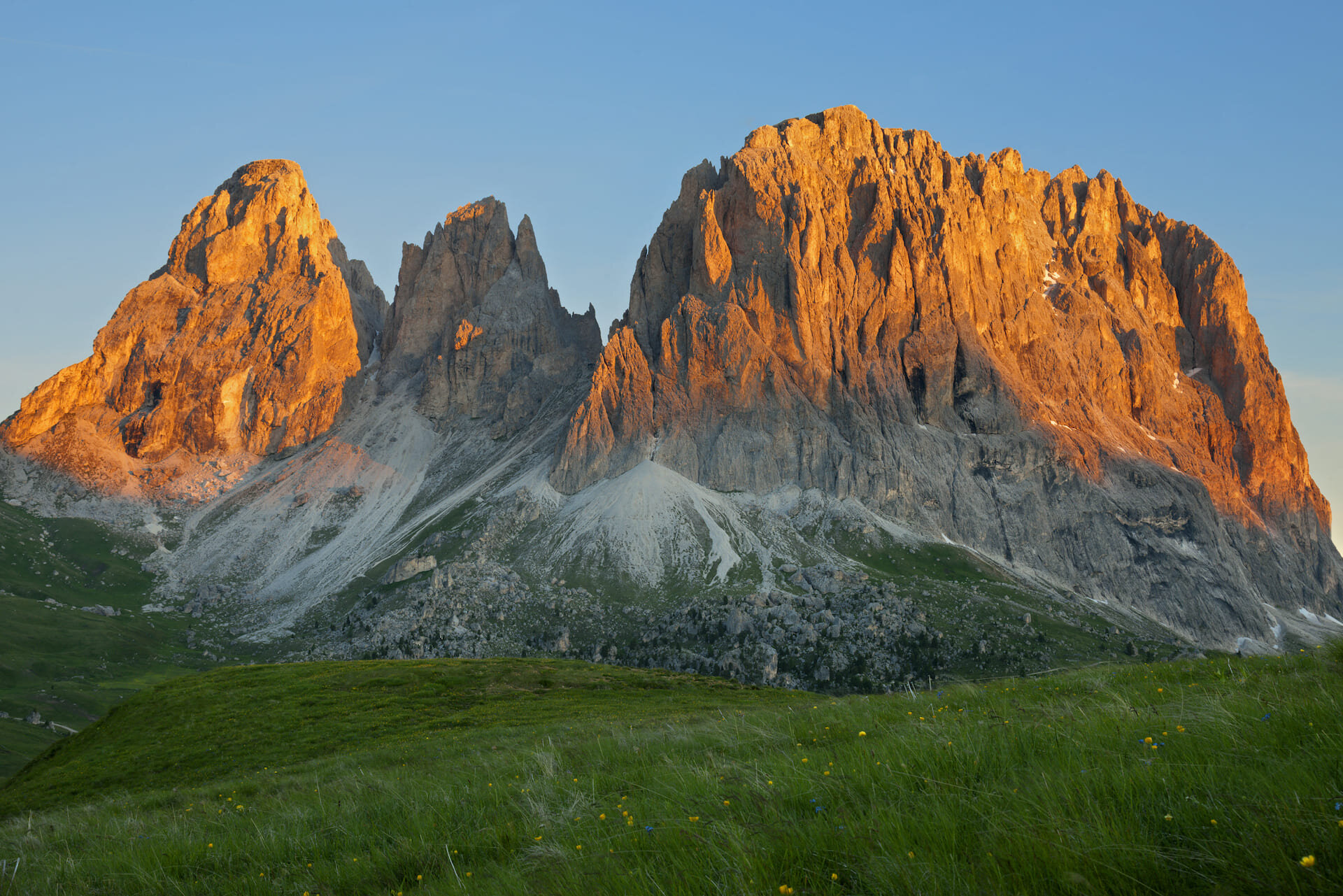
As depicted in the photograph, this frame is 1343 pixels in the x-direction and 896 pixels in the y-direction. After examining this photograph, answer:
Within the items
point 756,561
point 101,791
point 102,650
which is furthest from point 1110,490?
point 102,650

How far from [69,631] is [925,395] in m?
181

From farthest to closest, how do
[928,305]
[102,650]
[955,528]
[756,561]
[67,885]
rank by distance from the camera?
[928,305] < [955,528] < [756,561] < [102,650] < [67,885]

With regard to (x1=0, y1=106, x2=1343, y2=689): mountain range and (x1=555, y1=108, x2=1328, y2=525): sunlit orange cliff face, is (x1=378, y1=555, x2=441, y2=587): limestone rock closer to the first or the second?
(x1=0, y1=106, x2=1343, y2=689): mountain range

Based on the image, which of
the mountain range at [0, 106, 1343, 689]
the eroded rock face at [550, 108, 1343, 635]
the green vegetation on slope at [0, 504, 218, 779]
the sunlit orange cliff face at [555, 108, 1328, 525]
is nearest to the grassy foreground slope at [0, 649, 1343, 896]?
the green vegetation on slope at [0, 504, 218, 779]

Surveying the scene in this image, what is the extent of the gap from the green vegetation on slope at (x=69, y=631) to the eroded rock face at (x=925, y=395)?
277 feet

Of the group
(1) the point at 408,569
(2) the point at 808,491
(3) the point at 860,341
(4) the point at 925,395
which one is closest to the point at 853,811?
(1) the point at 408,569

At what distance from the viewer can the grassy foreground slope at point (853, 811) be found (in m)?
4.69

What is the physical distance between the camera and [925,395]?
590ft

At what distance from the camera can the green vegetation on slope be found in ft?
340

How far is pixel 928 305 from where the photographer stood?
7210 inches

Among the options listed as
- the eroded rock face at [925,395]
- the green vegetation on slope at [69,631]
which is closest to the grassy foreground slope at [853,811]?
the green vegetation on slope at [69,631]

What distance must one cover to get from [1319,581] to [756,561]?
152768 millimetres

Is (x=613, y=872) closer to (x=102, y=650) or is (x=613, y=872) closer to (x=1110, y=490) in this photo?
(x=102, y=650)

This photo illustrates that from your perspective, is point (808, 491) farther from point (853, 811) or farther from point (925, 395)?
point (853, 811)
